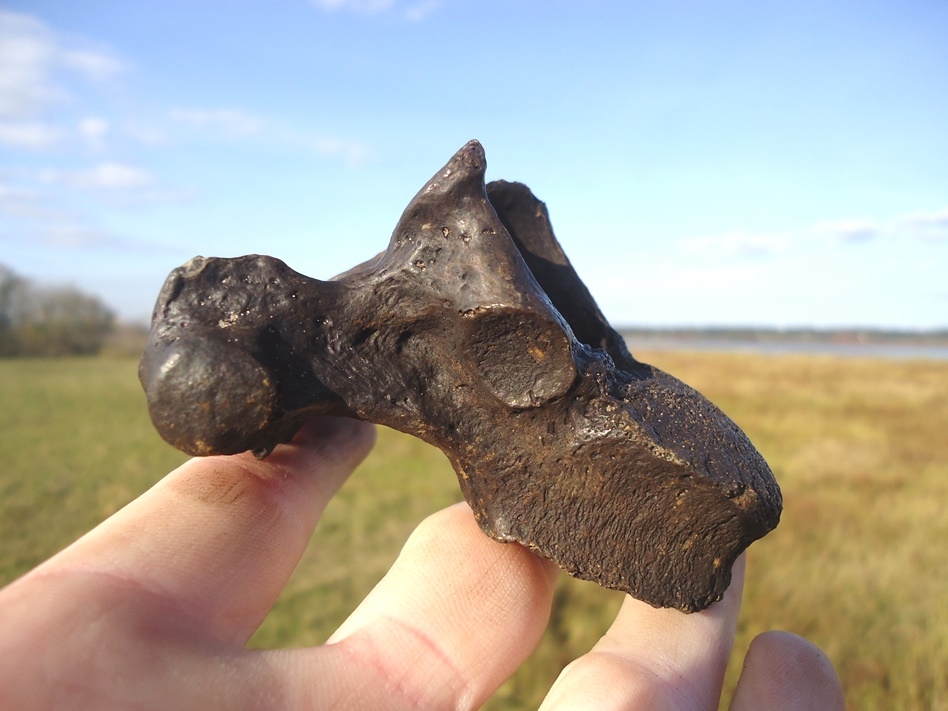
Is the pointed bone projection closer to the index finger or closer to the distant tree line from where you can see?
the index finger

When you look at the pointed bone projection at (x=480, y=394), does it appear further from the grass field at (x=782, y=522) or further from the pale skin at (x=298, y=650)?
the grass field at (x=782, y=522)

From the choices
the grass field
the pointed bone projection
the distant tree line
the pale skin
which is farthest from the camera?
the distant tree line

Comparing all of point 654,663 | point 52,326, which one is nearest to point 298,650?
point 654,663

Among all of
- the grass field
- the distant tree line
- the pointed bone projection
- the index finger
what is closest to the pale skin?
the index finger

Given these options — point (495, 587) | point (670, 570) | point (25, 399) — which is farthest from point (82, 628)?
point (25, 399)

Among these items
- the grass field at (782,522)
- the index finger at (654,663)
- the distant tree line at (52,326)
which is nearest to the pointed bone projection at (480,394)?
the index finger at (654,663)

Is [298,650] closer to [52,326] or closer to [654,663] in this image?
[654,663]
